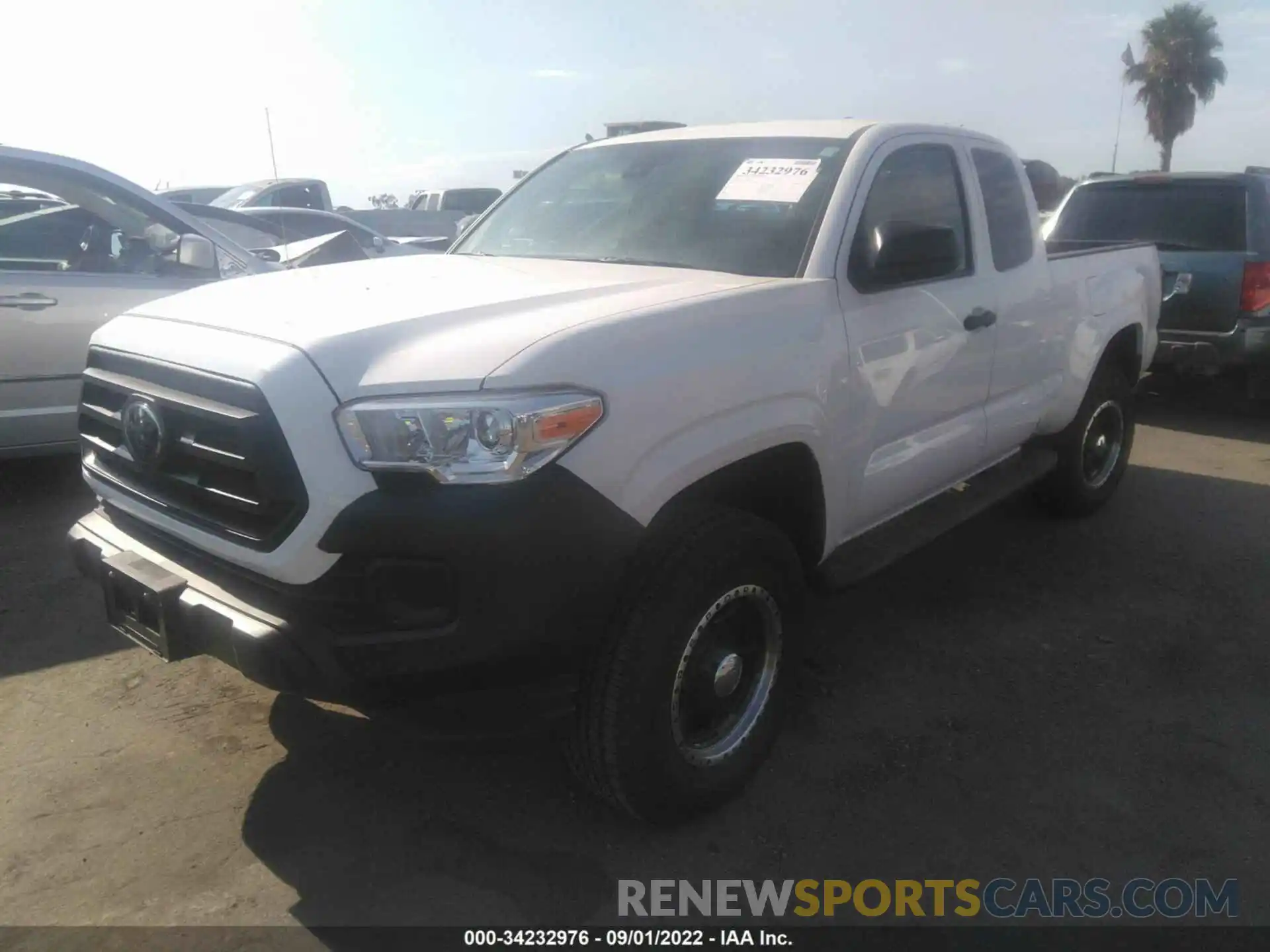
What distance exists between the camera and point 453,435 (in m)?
2.24

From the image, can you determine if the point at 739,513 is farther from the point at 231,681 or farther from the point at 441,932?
the point at 231,681

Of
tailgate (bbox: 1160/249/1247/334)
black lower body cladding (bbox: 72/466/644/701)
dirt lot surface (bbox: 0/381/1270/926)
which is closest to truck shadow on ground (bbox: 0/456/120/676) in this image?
dirt lot surface (bbox: 0/381/1270/926)

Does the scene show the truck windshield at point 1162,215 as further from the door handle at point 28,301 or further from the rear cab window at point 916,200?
the door handle at point 28,301

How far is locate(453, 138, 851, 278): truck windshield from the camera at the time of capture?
10.8 feet

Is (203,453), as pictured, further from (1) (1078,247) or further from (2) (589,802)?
(1) (1078,247)

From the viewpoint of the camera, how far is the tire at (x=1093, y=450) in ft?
16.8

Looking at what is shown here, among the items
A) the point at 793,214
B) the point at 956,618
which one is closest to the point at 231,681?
the point at 793,214

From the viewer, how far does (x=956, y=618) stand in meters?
4.29

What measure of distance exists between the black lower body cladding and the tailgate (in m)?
6.56

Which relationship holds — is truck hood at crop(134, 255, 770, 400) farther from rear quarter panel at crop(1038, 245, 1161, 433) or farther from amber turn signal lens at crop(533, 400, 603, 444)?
rear quarter panel at crop(1038, 245, 1161, 433)

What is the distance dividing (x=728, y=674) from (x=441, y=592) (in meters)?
0.99

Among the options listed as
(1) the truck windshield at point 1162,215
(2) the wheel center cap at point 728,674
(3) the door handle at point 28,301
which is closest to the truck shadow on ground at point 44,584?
(3) the door handle at point 28,301

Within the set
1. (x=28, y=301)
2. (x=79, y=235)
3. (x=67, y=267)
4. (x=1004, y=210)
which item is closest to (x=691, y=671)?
(x=1004, y=210)

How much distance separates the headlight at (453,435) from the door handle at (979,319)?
2.16 meters
